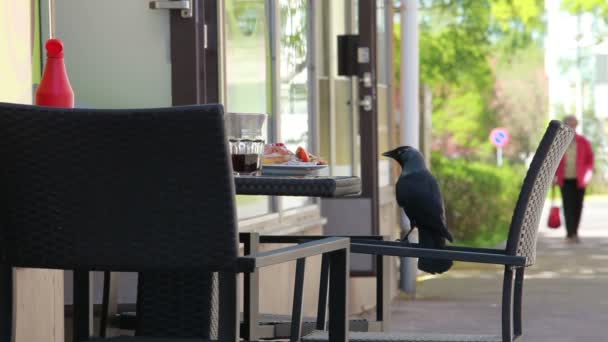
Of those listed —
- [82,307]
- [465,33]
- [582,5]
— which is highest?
[582,5]

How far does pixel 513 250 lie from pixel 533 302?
269 inches

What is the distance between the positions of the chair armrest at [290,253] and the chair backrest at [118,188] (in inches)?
1.6

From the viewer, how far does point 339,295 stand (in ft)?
12.3

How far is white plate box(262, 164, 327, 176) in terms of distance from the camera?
4.25 meters

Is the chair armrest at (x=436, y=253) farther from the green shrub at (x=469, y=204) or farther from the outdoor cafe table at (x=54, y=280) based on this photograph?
the green shrub at (x=469, y=204)

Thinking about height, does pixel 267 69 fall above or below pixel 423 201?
above

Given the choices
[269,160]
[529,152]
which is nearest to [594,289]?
[269,160]

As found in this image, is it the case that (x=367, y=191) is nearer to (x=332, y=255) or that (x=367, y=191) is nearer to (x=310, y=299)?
(x=310, y=299)

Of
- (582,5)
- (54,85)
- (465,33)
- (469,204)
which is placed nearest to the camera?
(54,85)

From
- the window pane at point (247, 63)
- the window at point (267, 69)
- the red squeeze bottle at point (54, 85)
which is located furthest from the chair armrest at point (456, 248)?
the window pane at point (247, 63)

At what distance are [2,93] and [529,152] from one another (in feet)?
159

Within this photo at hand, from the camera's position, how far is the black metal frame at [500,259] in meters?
4.30

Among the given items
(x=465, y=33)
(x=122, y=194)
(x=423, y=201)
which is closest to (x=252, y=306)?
(x=423, y=201)

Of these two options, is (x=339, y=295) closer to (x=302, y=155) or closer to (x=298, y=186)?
(x=298, y=186)
